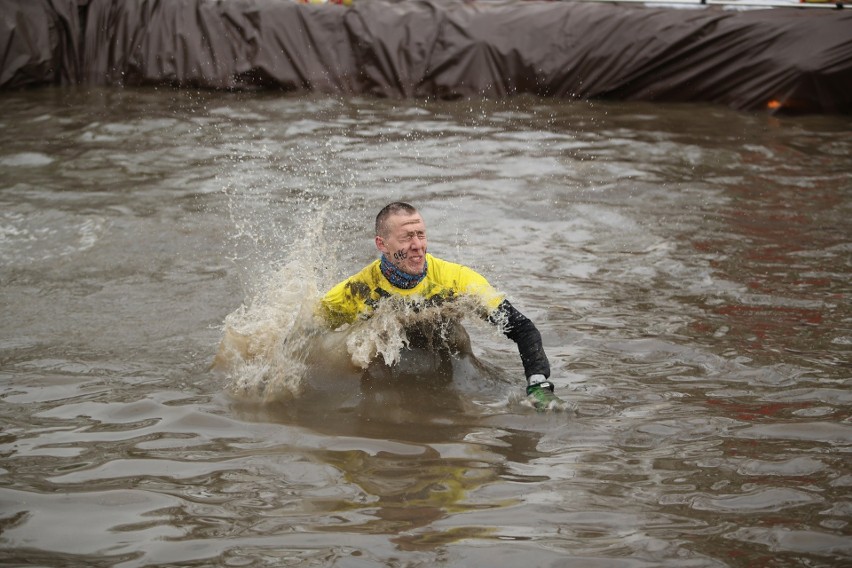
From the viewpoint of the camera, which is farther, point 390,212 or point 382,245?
point 382,245

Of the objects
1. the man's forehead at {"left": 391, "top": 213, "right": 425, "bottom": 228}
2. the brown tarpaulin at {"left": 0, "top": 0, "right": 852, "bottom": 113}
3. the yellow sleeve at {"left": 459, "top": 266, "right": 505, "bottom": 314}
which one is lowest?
the yellow sleeve at {"left": 459, "top": 266, "right": 505, "bottom": 314}

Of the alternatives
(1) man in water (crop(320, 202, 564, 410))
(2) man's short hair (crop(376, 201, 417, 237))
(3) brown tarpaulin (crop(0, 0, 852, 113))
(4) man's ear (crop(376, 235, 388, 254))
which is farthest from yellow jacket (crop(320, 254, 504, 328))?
(3) brown tarpaulin (crop(0, 0, 852, 113))

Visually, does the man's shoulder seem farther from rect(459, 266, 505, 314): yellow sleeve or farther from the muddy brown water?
the muddy brown water

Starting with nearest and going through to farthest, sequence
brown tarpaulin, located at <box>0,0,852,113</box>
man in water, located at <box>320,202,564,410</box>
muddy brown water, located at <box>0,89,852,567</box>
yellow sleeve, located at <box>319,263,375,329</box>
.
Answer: muddy brown water, located at <box>0,89,852,567</box>, man in water, located at <box>320,202,564,410</box>, yellow sleeve, located at <box>319,263,375,329</box>, brown tarpaulin, located at <box>0,0,852,113</box>

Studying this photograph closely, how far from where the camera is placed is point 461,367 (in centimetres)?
646

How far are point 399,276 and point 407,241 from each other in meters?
0.27

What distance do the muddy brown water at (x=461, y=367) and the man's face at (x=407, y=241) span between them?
680 mm

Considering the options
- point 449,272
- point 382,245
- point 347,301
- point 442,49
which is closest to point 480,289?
point 449,272

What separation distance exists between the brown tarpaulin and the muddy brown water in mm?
801

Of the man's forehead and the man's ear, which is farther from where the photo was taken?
the man's ear

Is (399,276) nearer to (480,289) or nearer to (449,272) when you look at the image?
(449,272)

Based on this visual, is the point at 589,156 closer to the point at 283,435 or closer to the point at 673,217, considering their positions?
the point at 673,217

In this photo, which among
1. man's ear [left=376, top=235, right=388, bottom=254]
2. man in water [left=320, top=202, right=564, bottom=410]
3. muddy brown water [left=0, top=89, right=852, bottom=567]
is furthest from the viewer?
man's ear [left=376, top=235, right=388, bottom=254]

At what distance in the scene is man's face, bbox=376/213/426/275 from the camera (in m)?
6.00
